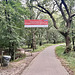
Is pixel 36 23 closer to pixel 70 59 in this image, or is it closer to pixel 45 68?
pixel 70 59

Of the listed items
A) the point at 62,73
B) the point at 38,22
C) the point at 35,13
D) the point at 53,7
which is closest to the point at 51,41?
the point at 35,13

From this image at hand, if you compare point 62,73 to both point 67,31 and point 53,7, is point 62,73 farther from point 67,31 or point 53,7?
point 53,7

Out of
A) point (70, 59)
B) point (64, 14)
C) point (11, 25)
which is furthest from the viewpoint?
point (64, 14)

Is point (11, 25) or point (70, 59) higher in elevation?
point (11, 25)

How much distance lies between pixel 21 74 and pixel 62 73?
2176mm

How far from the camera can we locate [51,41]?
130ft

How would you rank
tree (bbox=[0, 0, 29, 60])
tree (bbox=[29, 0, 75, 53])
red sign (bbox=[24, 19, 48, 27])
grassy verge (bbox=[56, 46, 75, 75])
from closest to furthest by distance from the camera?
grassy verge (bbox=[56, 46, 75, 75]) → tree (bbox=[0, 0, 29, 60]) → red sign (bbox=[24, 19, 48, 27]) → tree (bbox=[29, 0, 75, 53])

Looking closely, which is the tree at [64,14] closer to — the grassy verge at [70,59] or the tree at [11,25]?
the grassy verge at [70,59]

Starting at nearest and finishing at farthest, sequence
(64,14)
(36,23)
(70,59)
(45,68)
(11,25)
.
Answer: (45,68), (70,59), (11,25), (36,23), (64,14)

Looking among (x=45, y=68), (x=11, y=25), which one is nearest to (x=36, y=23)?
(x=11, y=25)

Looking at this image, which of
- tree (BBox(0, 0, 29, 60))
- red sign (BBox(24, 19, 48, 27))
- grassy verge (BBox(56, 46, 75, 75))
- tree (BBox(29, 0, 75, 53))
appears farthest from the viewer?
tree (BBox(29, 0, 75, 53))

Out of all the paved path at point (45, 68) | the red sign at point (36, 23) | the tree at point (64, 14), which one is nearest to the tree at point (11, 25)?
the red sign at point (36, 23)

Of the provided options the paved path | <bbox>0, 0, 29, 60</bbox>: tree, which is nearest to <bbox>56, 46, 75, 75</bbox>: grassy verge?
the paved path

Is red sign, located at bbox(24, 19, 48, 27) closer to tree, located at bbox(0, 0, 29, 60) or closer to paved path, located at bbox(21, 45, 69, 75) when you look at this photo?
tree, located at bbox(0, 0, 29, 60)
